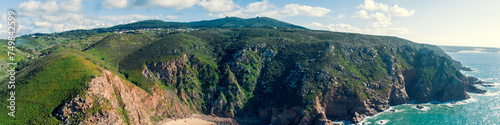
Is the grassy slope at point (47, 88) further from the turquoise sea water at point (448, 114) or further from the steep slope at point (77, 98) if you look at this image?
the turquoise sea water at point (448, 114)

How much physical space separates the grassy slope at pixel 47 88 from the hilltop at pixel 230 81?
36 centimetres

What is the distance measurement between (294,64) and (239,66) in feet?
118

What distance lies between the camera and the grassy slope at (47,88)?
7406cm

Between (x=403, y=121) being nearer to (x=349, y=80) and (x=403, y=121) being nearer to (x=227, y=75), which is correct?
(x=349, y=80)

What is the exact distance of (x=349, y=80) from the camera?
13100 centimetres

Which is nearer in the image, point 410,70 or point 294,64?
point 294,64

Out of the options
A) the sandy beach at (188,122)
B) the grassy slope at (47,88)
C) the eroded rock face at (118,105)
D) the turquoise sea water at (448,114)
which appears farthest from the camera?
the sandy beach at (188,122)

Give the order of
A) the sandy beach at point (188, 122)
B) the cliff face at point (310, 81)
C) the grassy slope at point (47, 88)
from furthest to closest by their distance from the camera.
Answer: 1. the cliff face at point (310, 81)
2. the sandy beach at point (188, 122)
3. the grassy slope at point (47, 88)

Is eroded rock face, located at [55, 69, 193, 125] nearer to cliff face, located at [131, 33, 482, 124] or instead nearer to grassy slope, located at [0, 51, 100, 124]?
grassy slope, located at [0, 51, 100, 124]

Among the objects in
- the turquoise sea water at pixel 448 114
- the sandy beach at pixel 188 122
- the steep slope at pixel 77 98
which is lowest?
the sandy beach at pixel 188 122

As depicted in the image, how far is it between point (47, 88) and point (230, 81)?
81.0 m

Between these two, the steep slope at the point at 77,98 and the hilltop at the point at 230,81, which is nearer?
the steep slope at the point at 77,98

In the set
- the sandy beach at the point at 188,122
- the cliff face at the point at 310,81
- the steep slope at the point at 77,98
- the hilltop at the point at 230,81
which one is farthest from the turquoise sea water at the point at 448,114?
the steep slope at the point at 77,98

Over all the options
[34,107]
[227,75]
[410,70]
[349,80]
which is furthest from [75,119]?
[410,70]
